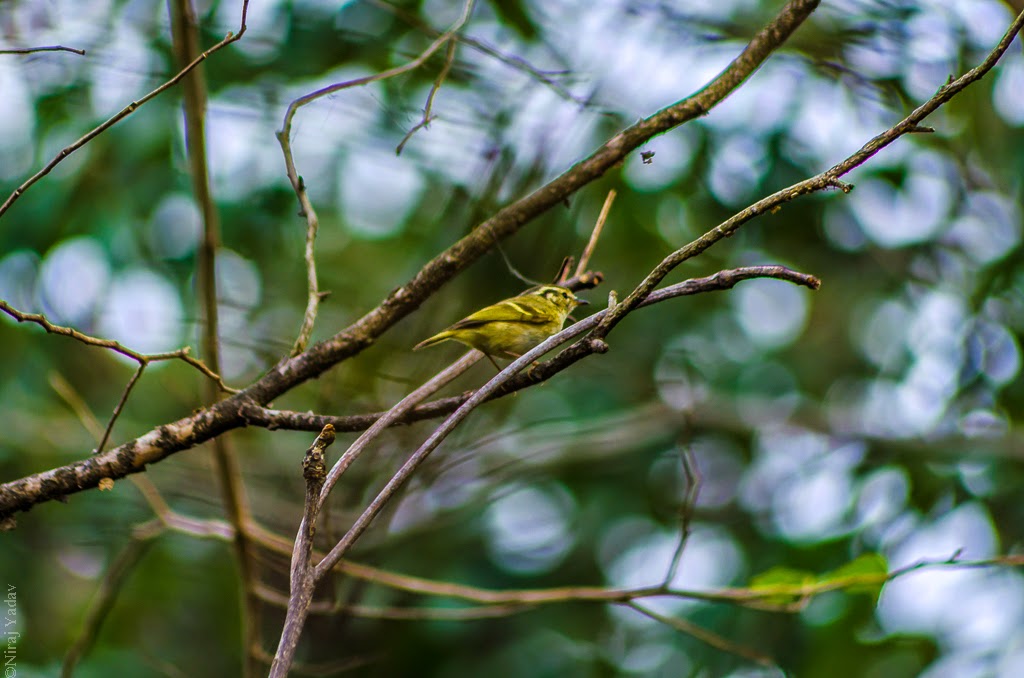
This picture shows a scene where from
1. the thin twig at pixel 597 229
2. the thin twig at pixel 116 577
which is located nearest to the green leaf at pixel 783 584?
the thin twig at pixel 597 229

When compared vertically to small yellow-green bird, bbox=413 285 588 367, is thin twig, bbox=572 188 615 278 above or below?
below

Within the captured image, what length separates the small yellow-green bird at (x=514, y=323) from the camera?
3.43m

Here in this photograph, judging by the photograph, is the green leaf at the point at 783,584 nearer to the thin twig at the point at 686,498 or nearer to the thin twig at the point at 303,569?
the thin twig at the point at 686,498

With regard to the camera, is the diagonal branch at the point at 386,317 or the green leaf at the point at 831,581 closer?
the diagonal branch at the point at 386,317

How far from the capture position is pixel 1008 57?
598cm

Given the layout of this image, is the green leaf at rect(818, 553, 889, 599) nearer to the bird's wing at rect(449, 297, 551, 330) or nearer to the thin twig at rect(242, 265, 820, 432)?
the bird's wing at rect(449, 297, 551, 330)

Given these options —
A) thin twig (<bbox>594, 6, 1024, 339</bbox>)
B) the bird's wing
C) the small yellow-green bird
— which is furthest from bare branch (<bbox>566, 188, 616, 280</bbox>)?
thin twig (<bbox>594, 6, 1024, 339</bbox>)

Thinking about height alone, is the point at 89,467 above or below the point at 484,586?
below

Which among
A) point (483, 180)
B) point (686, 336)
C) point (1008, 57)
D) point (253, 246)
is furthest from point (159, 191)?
point (1008, 57)

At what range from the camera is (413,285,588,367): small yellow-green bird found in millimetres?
3430

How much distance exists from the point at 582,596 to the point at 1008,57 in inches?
196

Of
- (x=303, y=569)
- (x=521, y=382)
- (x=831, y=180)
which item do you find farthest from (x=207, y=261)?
(x=831, y=180)

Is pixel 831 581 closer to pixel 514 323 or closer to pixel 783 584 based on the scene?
pixel 783 584

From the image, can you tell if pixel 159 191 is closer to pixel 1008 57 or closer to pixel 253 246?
pixel 253 246
